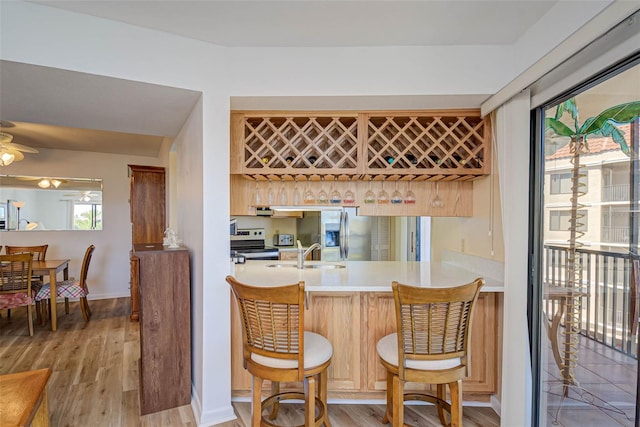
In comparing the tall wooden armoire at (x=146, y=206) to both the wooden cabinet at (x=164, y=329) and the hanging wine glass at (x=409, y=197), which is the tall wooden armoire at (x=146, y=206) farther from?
the hanging wine glass at (x=409, y=197)

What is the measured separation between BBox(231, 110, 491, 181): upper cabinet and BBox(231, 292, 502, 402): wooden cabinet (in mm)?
938

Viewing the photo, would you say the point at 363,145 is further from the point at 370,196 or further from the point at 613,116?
the point at 613,116

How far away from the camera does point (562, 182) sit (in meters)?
1.91

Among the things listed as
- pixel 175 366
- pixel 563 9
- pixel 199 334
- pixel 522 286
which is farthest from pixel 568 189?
pixel 175 366

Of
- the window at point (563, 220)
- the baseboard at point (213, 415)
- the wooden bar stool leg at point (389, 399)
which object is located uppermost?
the window at point (563, 220)

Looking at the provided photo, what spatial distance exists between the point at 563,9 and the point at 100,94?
2.78m

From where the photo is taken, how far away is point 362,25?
1.94 m

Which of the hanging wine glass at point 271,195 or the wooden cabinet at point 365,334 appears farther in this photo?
the hanging wine glass at point 271,195

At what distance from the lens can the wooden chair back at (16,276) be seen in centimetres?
358

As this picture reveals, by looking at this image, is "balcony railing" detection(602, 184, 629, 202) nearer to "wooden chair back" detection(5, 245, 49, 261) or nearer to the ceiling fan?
the ceiling fan

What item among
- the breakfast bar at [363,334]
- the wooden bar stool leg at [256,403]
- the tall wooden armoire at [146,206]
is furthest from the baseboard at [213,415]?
the tall wooden armoire at [146,206]

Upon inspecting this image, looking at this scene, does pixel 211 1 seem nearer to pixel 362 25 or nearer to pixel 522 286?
pixel 362 25

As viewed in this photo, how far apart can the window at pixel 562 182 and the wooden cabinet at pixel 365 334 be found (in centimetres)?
82

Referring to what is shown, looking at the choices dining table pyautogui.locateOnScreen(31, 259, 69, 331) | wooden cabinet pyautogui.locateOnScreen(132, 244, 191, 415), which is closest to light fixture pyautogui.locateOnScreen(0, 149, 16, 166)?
dining table pyautogui.locateOnScreen(31, 259, 69, 331)
